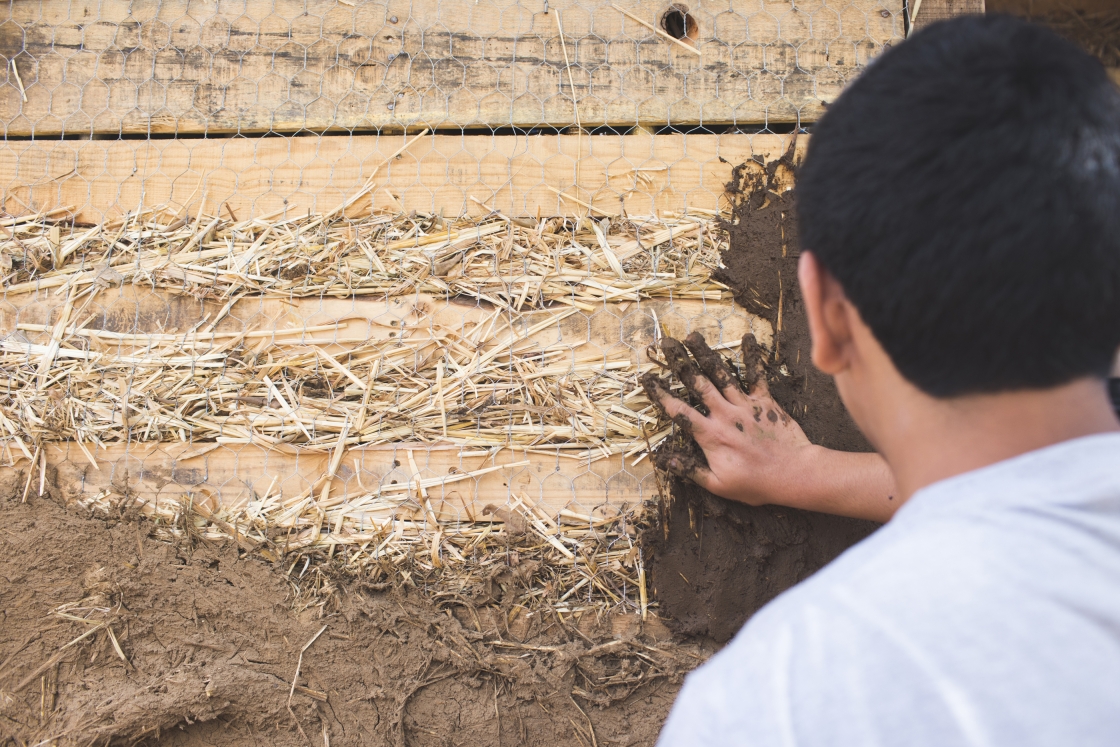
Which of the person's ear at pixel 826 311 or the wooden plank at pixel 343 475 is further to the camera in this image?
the wooden plank at pixel 343 475

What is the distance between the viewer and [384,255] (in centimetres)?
201

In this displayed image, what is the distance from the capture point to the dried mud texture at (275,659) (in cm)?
175

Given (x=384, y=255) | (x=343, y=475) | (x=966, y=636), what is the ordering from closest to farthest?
1. (x=966, y=636)
2. (x=343, y=475)
3. (x=384, y=255)

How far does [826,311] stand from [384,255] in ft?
4.71

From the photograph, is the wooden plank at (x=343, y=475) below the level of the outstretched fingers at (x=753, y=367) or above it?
below

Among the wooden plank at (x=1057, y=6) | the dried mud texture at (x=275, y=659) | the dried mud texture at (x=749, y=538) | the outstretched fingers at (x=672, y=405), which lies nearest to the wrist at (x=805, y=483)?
the dried mud texture at (x=749, y=538)

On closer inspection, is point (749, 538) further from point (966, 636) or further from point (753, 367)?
point (966, 636)

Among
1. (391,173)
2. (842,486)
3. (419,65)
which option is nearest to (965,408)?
(842,486)

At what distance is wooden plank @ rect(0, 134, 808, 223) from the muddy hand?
501 mm

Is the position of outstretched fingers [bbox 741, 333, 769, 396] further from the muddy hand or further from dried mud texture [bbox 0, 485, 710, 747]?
dried mud texture [bbox 0, 485, 710, 747]

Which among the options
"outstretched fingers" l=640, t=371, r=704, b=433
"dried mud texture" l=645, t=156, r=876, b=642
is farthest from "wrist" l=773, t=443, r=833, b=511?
"outstretched fingers" l=640, t=371, r=704, b=433

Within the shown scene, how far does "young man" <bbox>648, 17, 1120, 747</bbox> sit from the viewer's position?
0.55 metres

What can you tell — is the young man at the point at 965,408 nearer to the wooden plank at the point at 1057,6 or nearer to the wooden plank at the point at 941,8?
the wooden plank at the point at 941,8

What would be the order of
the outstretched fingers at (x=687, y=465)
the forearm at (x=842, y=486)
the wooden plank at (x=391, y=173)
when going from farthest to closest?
the wooden plank at (x=391, y=173) < the outstretched fingers at (x=687, y=465) < the forearm at (x=842, y=486)
